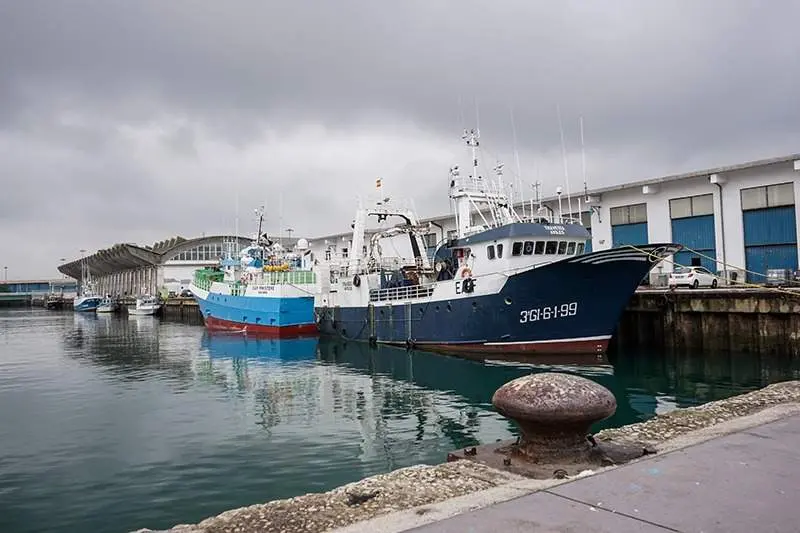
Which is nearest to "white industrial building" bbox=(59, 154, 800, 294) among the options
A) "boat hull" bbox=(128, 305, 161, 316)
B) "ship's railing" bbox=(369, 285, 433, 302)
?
"ship's railing" bbox=(369, 285, 433, 302)

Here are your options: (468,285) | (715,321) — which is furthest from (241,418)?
(715,321)

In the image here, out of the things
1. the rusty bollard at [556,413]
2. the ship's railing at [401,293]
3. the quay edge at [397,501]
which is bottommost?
the quay edge at [397,501]

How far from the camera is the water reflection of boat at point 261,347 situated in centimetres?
3008

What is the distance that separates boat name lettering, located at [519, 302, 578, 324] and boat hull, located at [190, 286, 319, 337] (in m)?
18.5

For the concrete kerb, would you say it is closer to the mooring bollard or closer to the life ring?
the mooring bollard

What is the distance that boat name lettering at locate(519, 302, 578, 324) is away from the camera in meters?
23.2

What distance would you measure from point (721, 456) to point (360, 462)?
20.3ft

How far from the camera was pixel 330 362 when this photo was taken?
88.1 ft

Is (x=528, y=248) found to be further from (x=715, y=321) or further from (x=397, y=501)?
(x=397, y=501)

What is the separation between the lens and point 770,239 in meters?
29.4

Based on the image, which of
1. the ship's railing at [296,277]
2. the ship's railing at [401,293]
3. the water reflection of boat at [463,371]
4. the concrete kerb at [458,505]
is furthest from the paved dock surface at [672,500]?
the ship's railing at [296,277]

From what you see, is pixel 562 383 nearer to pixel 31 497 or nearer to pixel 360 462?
pixel 360 462

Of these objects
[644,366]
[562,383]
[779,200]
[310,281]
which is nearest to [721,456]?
[562,383]

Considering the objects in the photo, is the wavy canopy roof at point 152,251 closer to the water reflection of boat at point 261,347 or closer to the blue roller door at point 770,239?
the water reflection of boat at point 261,347
